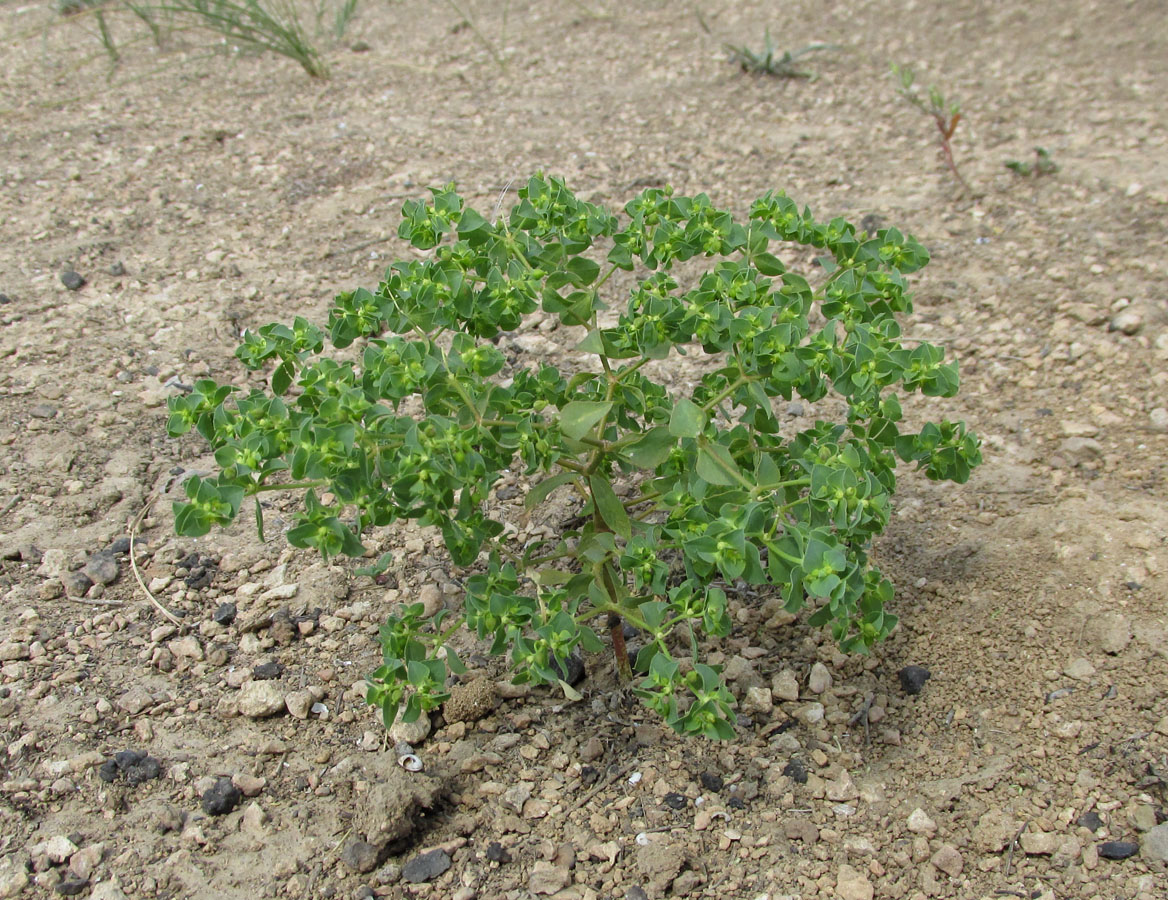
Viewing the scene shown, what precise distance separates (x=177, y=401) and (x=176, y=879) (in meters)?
0.88

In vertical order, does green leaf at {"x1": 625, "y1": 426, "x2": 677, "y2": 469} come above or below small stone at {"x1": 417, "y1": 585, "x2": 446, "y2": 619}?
above

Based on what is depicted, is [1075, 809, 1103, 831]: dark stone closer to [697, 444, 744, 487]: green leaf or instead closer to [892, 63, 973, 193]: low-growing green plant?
[697, 444, 744, 487]: green leaf

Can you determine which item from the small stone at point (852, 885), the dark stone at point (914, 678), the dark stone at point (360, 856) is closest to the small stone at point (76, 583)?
the dark stone at point (360, 856)

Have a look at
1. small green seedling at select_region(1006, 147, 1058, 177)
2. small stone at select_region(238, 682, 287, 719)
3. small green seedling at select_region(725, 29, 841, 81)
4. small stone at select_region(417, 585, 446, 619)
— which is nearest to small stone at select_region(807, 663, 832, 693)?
small stone at select_region(417, 585, 446, 619)

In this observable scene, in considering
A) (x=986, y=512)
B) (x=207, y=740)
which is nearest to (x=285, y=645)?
(x=207, y=740)

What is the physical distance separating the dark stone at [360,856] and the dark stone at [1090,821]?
1357mm

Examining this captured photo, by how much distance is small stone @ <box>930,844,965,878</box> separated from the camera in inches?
82.0

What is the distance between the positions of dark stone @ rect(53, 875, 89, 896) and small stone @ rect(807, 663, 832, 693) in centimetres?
155

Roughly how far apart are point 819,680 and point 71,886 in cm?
159

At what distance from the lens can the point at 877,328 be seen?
2.07m

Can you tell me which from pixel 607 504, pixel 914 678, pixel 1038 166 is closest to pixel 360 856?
pixel 607 504

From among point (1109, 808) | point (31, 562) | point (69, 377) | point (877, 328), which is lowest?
point (1109, 808)

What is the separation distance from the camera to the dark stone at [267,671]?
2.48 meters

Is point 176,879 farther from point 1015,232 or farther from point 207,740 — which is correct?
point 1015,232
